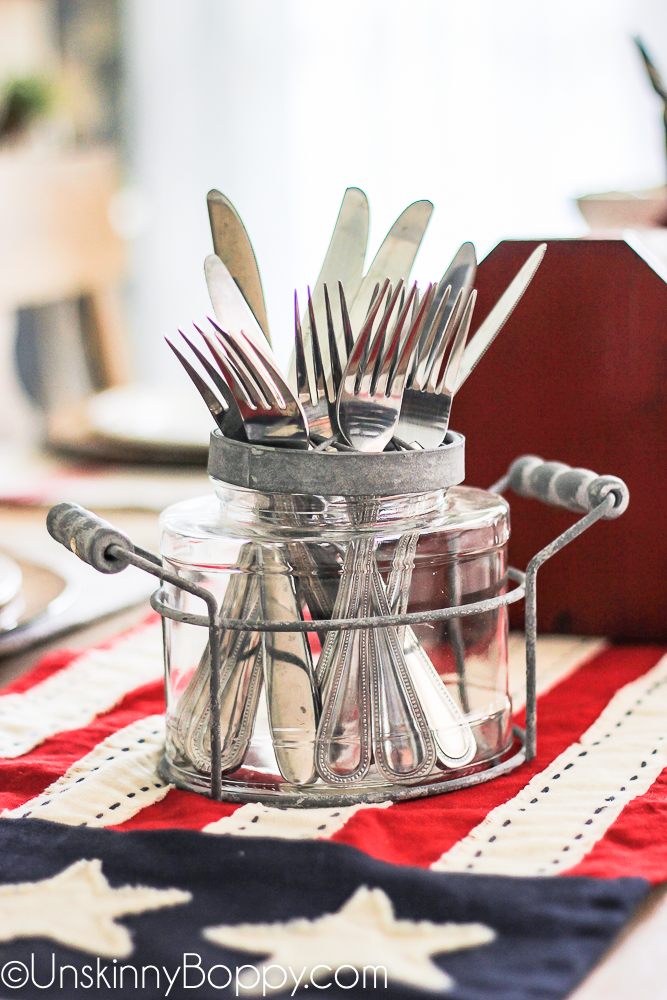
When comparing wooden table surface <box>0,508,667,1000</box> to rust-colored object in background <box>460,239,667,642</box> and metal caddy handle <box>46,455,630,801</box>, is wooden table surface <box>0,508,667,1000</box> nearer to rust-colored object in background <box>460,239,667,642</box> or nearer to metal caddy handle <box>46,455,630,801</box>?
metal caddy handle <box>46,455,630,801</box>

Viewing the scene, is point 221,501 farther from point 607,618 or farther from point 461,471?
point 607,618

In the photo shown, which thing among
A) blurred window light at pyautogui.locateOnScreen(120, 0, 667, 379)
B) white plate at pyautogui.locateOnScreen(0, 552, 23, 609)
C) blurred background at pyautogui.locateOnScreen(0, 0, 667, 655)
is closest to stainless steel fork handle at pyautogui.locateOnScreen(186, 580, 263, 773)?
white plate at pyautogui.locateOnScreen(0, 552, 23, 609)

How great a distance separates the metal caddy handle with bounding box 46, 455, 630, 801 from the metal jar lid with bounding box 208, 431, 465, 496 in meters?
0.05

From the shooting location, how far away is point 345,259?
46 cm

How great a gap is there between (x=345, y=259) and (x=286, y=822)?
0.23 m

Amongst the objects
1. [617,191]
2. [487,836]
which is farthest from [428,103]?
[487,836]

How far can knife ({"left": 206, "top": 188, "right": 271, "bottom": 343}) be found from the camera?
431 mm

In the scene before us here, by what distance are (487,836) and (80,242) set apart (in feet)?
4.76

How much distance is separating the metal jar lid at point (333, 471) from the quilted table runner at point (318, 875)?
0.40ft

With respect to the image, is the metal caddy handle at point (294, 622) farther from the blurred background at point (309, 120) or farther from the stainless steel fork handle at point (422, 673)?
the blurred background at point (309, 120)

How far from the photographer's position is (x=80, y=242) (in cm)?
167

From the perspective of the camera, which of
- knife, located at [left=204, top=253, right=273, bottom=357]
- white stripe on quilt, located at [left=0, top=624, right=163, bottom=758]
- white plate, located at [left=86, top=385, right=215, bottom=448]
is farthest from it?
white plate, located at [left=86, top=385, right=215, bottom=448]

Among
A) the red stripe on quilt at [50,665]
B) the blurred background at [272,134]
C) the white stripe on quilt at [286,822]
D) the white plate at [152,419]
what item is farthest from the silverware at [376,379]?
the blurred background at [272,134]

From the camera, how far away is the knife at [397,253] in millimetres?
453
